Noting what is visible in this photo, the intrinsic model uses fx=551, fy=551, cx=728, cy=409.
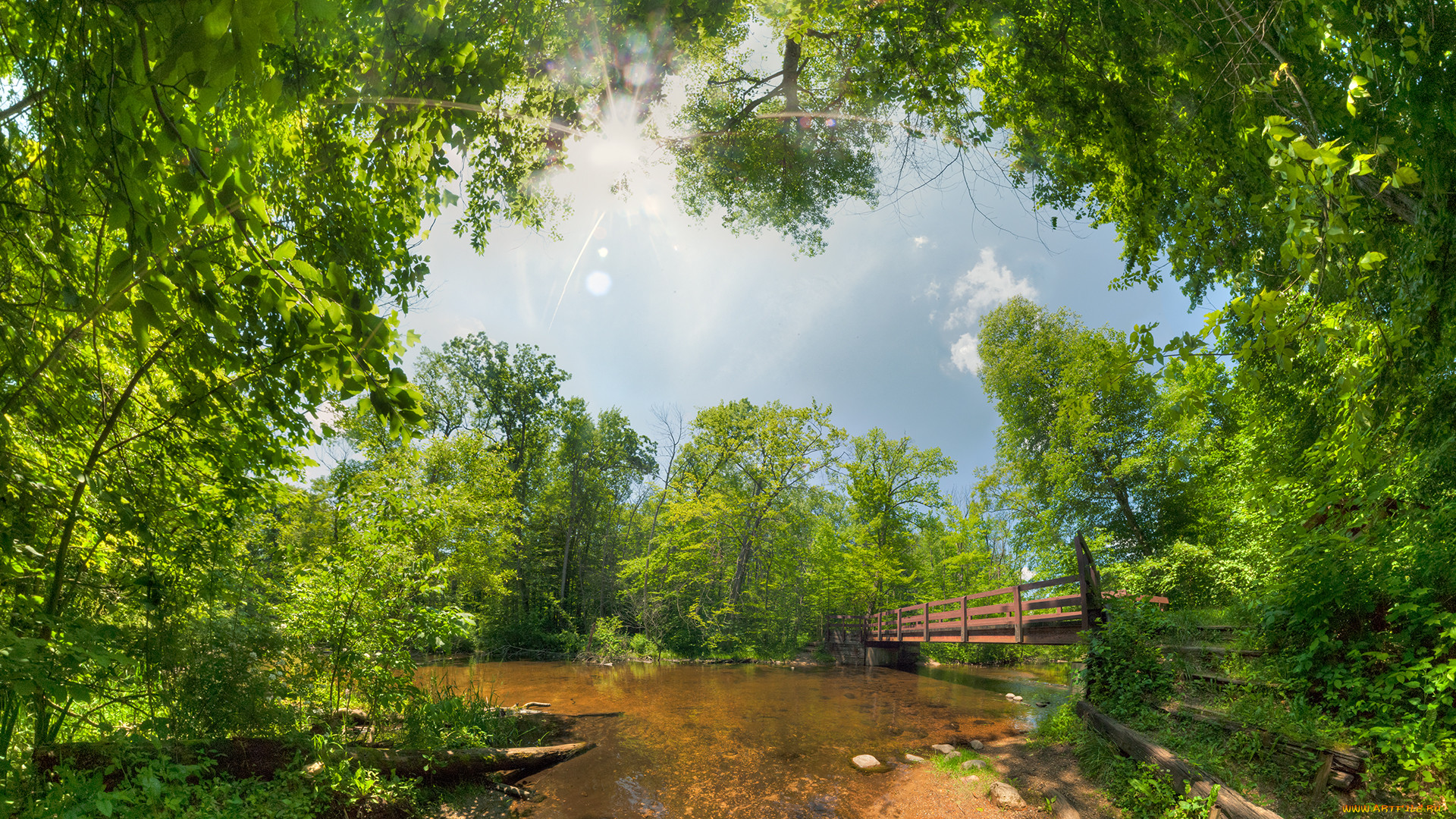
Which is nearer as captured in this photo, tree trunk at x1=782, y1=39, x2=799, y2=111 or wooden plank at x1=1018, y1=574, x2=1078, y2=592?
tree trunk at x1=782, y1=39, x2=799, y2=111

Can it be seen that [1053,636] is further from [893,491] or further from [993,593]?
[893,491]

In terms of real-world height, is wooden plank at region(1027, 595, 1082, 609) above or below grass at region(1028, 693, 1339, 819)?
above

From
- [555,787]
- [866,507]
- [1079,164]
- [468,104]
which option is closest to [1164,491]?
[866,507]

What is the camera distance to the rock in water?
5.38 metres

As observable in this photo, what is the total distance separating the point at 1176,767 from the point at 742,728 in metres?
6.00

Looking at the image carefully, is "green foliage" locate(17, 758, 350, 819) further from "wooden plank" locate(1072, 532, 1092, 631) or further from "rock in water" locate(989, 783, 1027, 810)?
"wooden plank" locate(1072, 532, 1092, 631)

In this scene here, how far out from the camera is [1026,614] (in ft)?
30.6

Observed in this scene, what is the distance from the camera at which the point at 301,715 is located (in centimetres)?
452

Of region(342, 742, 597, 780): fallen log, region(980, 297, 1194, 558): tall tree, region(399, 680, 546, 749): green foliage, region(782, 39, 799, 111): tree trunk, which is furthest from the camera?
region(980, 297, 1194, 558): tall tree

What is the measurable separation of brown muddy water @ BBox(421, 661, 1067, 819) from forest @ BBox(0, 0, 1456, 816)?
283 centimetres

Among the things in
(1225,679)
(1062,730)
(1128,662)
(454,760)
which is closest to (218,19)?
(454,760)

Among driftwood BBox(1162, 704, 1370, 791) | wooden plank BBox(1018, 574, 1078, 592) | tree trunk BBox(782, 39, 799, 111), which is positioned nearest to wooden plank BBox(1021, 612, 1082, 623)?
wooden plank BBox(1018, 574, 1078, 592)

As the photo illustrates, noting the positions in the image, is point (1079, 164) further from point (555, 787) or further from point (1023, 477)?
point (1023, 477)

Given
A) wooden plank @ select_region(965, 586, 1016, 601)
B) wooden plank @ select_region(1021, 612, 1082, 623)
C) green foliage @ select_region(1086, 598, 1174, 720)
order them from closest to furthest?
green foliage @ select_region(1086, 598, 1174, 720) < wooden plank @ select_region(1021, 612, 1082, 623) < wooden plank @ select_region(965, 586, 1016, 601)
